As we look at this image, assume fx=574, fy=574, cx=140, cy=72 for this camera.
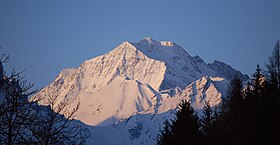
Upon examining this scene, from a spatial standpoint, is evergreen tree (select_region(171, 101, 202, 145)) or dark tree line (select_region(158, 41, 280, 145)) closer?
dark tree line (select_region(158, 41, 280, 145))

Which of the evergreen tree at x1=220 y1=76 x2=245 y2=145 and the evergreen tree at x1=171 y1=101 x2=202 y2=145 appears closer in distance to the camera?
the evergreen tree at x1=220 y1=76 x2=245 y2=145

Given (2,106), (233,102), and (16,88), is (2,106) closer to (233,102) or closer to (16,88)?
(16,88)

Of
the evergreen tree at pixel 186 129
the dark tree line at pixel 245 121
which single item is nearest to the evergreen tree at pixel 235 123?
the dark tree line at pixel 245 121

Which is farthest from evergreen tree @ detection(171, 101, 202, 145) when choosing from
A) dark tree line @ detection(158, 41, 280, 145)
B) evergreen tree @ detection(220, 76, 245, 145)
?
evergreen tree @ detection(220, 76, 245, 145)

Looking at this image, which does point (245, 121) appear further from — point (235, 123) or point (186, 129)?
point (186, 129)

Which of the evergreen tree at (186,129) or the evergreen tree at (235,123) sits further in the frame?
the evergreen tree at (186,129)

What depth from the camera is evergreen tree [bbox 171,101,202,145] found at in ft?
105

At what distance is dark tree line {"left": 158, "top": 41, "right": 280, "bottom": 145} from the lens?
89.7 ft

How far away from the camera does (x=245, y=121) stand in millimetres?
28203

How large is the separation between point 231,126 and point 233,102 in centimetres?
245

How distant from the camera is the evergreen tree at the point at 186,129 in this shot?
32062 millimetres

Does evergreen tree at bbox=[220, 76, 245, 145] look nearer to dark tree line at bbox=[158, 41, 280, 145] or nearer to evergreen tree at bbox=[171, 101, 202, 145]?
dark tree line at bbox=[158, 41, 280, 145]

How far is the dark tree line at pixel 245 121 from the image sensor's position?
2734 centimetres

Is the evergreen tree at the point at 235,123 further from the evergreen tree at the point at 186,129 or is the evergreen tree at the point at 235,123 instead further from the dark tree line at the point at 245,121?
the evergreen tree at the point at 186,129
